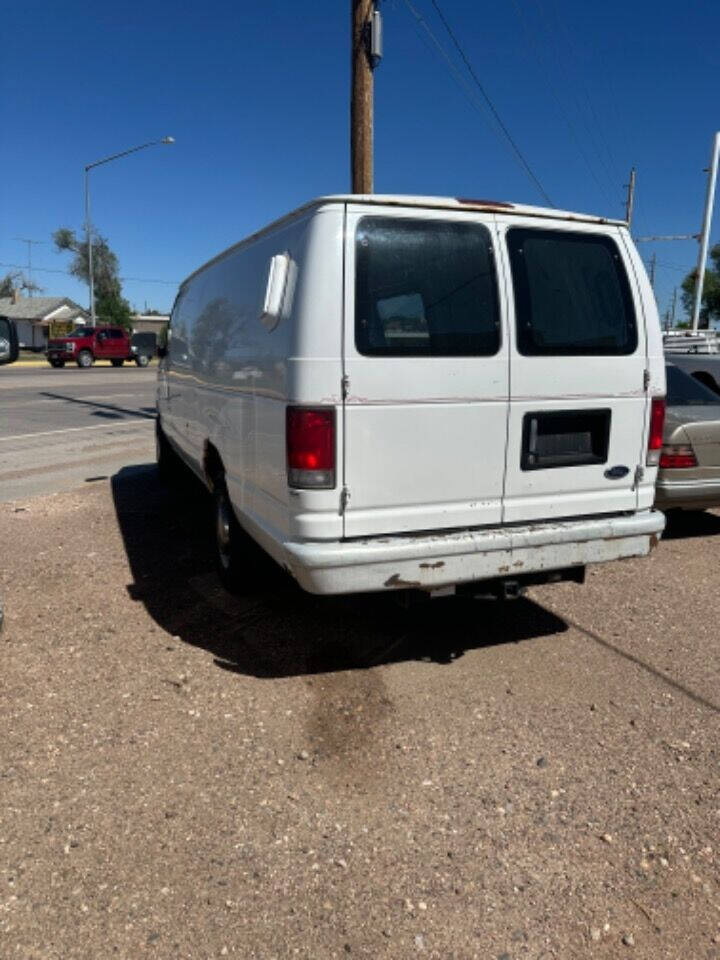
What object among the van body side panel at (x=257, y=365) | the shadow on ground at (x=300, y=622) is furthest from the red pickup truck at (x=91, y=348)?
the shadow on ground at (x=300, y=622)

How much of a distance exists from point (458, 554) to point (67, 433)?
1084cm

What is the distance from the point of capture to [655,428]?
3.97 m

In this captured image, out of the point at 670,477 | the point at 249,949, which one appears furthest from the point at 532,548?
the point at 670,477

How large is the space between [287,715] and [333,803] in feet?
2.15

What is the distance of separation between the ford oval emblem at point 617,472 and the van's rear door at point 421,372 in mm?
665

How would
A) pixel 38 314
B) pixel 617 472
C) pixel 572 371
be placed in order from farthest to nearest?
1. pixel 38 314
2. pixel 617 472
3. pixel 572 371

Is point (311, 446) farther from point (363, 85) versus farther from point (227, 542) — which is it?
point (363, 85)

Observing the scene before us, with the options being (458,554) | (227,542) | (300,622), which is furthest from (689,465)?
(227,542)

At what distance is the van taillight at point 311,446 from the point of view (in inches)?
126

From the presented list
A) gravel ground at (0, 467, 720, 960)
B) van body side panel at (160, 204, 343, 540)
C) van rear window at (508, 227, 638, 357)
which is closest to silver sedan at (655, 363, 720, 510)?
gravel ground at (0, 467, 720, 960)

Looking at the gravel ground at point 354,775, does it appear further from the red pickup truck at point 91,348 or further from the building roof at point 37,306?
the building roof at point 37,306

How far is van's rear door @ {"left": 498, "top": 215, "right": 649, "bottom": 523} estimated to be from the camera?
3584mm

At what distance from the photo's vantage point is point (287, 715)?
3.39 meters

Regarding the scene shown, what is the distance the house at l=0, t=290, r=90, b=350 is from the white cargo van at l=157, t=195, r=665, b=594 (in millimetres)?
67709
